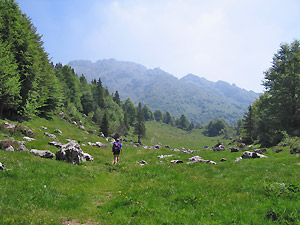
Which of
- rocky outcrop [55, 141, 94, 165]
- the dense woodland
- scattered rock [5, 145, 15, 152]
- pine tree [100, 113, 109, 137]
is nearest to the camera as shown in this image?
scattered rock [5, 145, 15, 152]

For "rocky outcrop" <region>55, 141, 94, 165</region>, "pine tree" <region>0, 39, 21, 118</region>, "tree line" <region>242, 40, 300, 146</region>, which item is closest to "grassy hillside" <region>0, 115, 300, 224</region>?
"rocky outcrop" <region>55, 141, 94, 165</region>

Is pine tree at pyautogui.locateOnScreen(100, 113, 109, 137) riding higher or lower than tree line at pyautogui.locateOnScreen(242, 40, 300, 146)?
lower

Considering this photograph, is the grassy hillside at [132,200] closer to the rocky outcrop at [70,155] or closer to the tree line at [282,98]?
the rocky outcrop at [70,155]

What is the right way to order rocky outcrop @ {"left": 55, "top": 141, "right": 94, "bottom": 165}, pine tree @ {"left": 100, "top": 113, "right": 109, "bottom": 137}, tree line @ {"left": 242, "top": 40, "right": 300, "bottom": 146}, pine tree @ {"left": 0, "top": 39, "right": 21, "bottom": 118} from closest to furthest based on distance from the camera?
rocky outcrop @ {"left": 55, "top": 141, "right": 94, "bottom": 165} → pine tree @ {"left": 0, "top": 39, "right": 21, "bottom": 118} → tree line @ {"left": 242, "top": 40, "right": 300, "bottom": 146} → pine tree @ {"left": 100, "top": 113, "right": 109, "bottom": 137}

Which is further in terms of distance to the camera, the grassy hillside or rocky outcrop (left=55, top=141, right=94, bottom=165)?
rocky outcrop (left=55, top=141, right=94, bottom=165)

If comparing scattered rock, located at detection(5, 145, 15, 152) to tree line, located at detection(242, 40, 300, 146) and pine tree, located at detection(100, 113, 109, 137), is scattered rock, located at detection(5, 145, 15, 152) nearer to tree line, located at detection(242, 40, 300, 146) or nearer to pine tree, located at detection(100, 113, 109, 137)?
tree line, located at detection(242, 40, 300, 146)

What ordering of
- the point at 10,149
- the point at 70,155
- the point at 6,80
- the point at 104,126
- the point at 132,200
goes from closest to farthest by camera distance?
the point at 132,200 → the point at 10,149 → the point at 70,155 → the point at 6,80 → the point at 104,126

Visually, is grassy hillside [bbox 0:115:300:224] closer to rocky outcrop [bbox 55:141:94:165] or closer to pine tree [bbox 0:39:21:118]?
rocky outcrop [bbox 55:141:94:165]

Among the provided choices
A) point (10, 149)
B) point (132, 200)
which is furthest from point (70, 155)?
point (132, 200)

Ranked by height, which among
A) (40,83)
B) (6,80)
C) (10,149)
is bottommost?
(10,149)

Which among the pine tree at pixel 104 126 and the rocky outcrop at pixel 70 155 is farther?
the pine tree at pixel 104 126

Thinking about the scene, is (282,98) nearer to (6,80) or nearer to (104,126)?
(6,80)

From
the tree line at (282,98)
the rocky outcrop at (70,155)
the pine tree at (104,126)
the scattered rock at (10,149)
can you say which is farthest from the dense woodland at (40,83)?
the pine tree at (104,126)

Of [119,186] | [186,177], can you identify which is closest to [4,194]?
[119,186]
